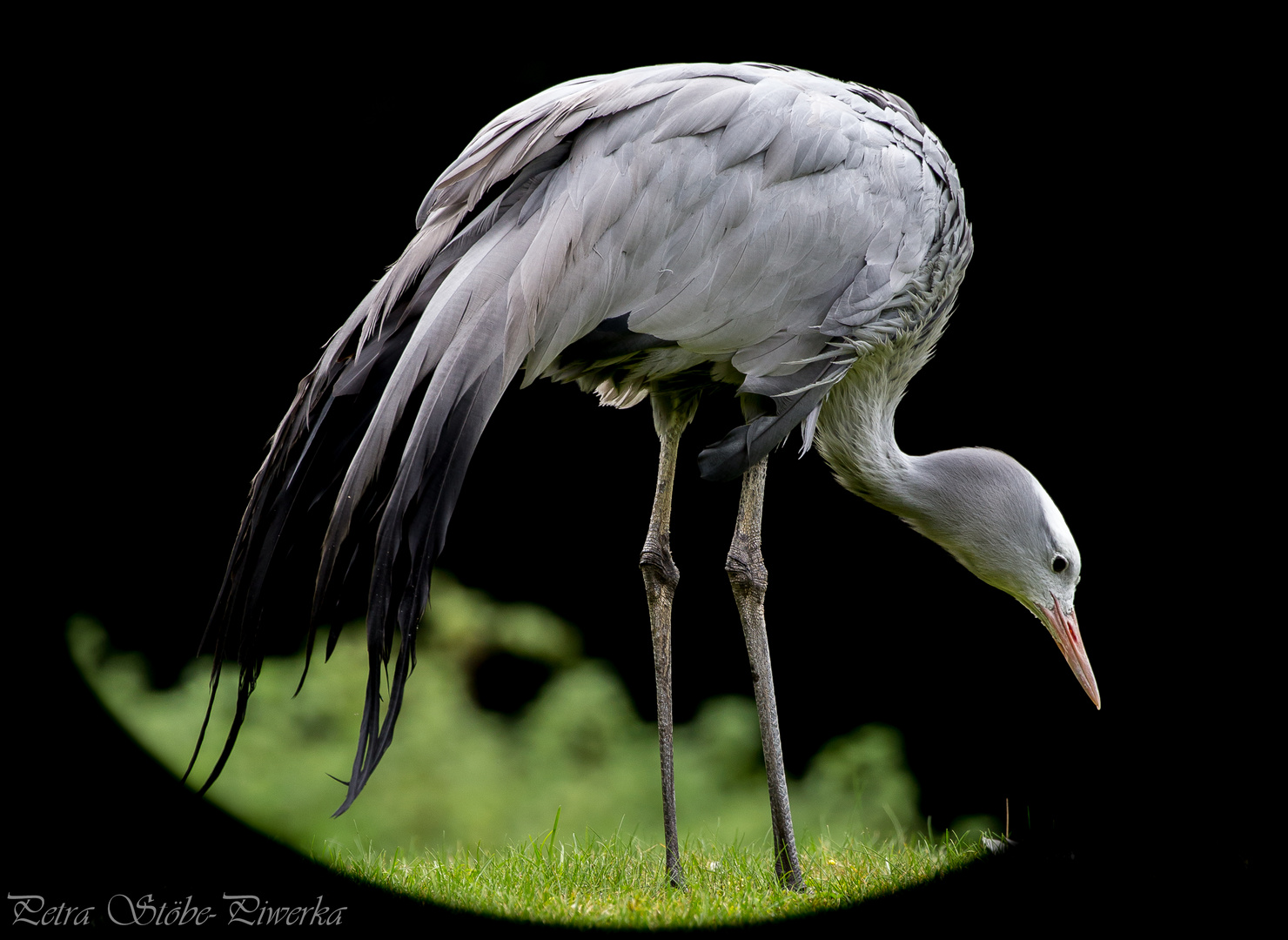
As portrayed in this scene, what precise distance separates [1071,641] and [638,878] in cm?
137

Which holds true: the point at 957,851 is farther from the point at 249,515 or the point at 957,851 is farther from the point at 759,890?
the point at 249,515

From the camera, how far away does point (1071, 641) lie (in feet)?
10.8

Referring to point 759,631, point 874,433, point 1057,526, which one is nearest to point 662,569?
point 759,631

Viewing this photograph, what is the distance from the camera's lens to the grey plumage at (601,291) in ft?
8.02

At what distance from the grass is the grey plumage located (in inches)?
27.8

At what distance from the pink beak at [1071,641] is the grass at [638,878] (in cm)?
58

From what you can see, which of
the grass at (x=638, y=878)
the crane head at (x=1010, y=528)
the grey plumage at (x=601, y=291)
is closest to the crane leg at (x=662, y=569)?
the grass at (x=638, y=878)

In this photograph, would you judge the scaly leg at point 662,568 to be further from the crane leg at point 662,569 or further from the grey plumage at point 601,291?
the grey plumage at point 601,291

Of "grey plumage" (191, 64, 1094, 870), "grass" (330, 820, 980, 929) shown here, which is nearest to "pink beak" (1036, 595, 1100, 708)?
"grass" (330, 820, 980, 929)

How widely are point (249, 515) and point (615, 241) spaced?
1033mm

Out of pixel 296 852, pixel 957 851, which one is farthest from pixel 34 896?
pixel 957 851

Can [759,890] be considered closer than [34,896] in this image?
No

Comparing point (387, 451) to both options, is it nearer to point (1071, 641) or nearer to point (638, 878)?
point (638, 878)

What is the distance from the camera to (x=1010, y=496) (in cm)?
329
